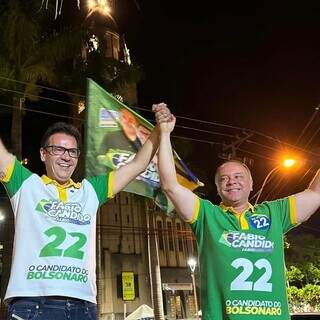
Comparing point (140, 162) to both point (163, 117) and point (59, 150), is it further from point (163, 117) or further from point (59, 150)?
point (59, 150)

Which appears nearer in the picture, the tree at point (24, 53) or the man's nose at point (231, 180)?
the man's nose at point (231, 180)

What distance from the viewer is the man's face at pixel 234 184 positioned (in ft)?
12.5

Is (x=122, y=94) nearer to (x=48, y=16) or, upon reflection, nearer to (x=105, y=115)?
(x=48, y=16)

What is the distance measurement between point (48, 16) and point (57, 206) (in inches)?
557

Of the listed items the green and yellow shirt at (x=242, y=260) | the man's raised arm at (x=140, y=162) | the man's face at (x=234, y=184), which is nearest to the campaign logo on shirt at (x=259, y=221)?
the green and yellow shirt at (x=242, y=260)

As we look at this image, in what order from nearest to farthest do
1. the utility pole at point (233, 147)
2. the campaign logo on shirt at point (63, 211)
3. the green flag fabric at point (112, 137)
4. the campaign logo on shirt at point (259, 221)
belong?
the campaign logo on shirt at point (63, 211) → the campaign logo on shirt at point (259, 221) → the green flag fabric at point (112, 137) → the utility pole at point (233, 147)

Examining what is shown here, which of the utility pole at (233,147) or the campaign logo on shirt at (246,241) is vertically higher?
the utility pole at (233,147)

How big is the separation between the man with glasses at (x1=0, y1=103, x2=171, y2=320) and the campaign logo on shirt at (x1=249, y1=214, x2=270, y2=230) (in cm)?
108

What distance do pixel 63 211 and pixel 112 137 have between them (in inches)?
142

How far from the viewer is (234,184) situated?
150 inches

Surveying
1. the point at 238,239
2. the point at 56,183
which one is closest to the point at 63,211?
the point at 56,183

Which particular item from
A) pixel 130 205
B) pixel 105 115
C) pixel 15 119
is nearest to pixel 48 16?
pixel 15 119

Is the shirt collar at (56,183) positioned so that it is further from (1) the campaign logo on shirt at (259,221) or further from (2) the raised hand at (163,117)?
(1) the campaign logo on shirt at (259,221)

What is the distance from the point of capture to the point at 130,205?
151 ft
